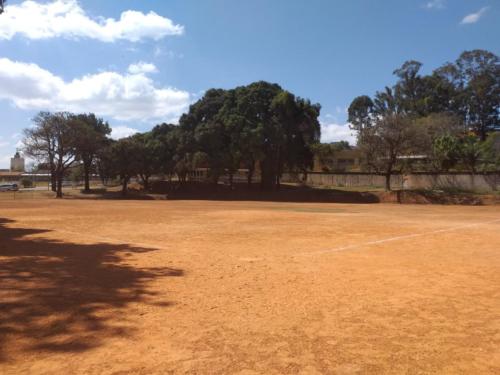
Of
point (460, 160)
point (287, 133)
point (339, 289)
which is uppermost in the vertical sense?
point (287, 133)

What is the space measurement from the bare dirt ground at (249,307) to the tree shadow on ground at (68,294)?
0.03 m

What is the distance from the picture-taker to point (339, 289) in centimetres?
796

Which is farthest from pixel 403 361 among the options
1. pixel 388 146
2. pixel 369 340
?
pixel 388 146

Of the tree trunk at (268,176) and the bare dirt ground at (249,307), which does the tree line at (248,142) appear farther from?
the bare dirt ground at (249,307)

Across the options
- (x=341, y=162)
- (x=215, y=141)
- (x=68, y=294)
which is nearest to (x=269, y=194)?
(x=215, y=141)

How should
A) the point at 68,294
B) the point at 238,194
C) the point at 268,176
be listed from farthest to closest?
the point at 268,176 → the point at 238,194 → the point at 68,294

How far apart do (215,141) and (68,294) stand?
37.3m

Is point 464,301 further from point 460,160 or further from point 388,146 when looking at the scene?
point 460,160

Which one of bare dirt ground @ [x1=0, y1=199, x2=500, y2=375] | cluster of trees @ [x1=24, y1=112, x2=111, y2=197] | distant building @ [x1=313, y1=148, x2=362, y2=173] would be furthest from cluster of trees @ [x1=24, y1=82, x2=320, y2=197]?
bare dirt ground @ [x1=0, y1=199, x2=500, y2=375]

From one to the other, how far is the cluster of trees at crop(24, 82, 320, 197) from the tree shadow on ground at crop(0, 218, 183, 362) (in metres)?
31.5

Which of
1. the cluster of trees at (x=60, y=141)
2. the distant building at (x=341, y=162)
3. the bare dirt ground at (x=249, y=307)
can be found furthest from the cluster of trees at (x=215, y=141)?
the bare dirt ground at (x=249, y=307)

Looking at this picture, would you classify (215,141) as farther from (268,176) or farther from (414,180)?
(414,180)

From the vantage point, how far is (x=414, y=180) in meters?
46.1

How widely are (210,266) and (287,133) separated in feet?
121
